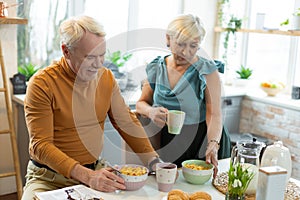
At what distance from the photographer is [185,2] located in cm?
407

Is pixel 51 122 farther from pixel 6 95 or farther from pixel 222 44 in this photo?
pixel 222 44

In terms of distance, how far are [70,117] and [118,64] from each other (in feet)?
6.05

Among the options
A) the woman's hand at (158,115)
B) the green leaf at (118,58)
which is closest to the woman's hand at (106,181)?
the woman's hand at (158,115)

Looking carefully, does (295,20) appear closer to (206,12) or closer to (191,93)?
(206,12)

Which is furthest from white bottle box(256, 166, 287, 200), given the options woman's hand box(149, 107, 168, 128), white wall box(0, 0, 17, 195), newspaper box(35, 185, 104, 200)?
white wall box(0, 0, 17, 195)

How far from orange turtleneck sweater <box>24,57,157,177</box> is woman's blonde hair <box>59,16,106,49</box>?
136 mm

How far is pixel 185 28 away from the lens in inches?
89.4

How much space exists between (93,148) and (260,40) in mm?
2640

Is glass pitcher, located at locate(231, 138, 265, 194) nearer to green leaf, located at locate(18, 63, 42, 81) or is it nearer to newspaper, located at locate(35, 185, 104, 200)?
newspaper, located at locate(35, 185, 104, 200)

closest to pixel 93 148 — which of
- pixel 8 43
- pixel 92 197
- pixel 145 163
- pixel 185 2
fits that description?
pixel 145 163

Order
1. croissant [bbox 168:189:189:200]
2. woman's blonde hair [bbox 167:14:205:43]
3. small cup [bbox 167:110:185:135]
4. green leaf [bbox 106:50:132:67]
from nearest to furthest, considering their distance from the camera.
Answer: croissant [bbox 168:189:189:200], small cup [bbox 167:110:185:135], woman's blonde hair [bbox 167:14:205:43], green leaf [bbox 106:50:132:67]

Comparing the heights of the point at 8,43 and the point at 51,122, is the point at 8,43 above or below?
above

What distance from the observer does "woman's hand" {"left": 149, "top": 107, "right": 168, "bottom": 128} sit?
7.56ft

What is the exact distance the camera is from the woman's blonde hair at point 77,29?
6.22ft
